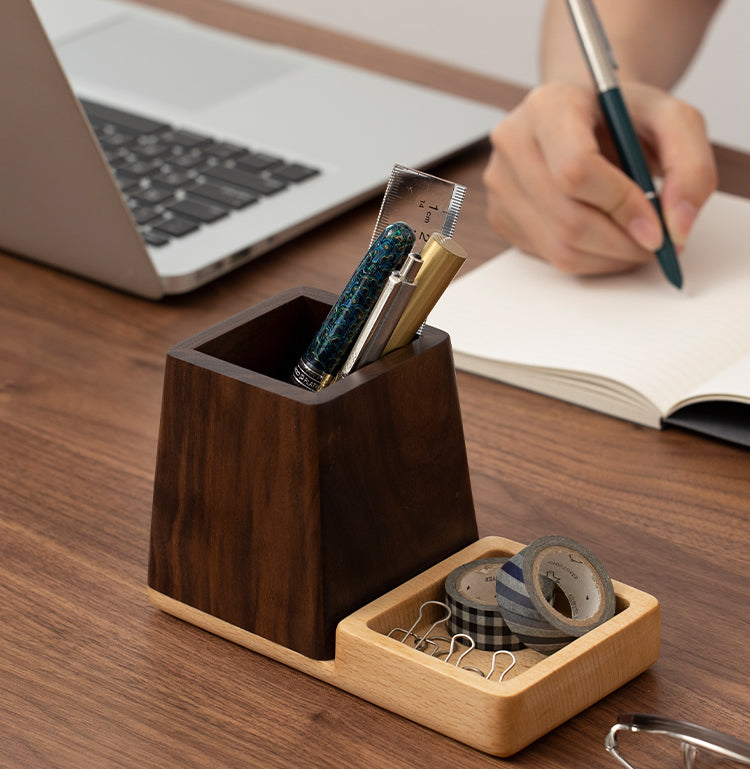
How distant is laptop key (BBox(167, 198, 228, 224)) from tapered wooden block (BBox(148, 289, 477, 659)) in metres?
0.39

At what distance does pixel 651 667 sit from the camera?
58cm

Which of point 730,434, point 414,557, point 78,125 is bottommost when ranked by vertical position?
point 730,434

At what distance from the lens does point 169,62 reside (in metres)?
1.28

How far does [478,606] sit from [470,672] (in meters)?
0.04

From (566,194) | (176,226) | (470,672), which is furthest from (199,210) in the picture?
(470,672)

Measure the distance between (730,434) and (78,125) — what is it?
474 millimetres

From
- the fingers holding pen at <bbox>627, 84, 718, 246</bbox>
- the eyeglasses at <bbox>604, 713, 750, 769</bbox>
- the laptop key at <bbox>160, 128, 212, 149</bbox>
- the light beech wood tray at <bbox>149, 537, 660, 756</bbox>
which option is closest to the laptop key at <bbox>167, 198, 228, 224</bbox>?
the laptop key at <bbox>160, 128, 212, 149</bbox>

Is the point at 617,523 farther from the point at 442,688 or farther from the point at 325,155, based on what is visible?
the point at 325,155

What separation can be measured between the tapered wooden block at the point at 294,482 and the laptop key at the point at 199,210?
0.39 metres


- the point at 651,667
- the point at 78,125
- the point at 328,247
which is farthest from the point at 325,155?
the point at 651,667

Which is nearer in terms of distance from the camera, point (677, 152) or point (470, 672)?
point (470, 672)

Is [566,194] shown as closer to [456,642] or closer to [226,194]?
[226,194]

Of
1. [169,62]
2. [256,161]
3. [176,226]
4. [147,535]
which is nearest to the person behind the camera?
[147,535]

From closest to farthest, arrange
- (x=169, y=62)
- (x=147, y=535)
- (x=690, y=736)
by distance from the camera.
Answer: (x=690, y=736)
(x=147, y=535)
(x=169, y=62)
